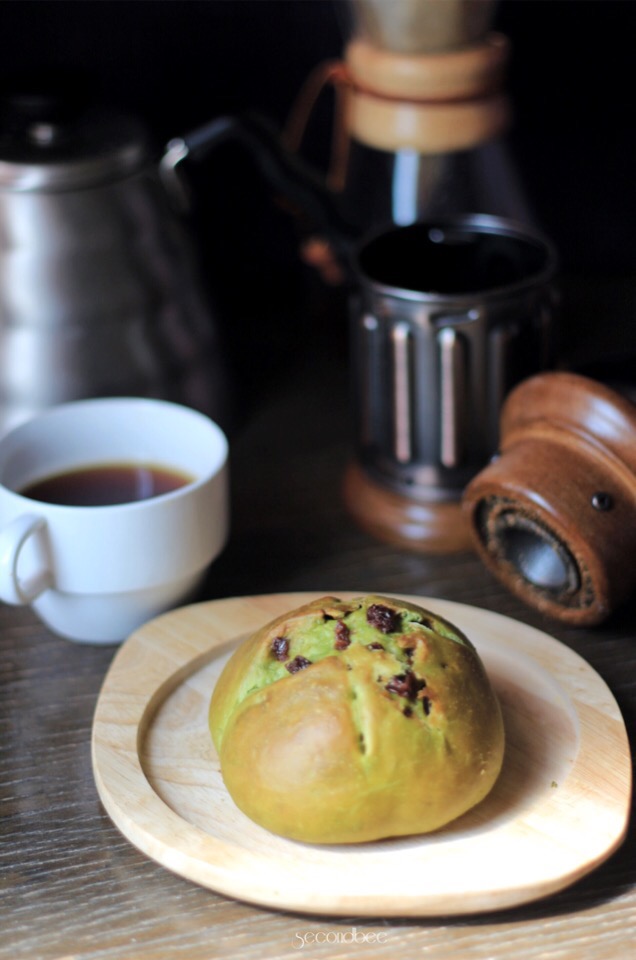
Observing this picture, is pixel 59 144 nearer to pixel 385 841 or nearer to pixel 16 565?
pixel 16 565

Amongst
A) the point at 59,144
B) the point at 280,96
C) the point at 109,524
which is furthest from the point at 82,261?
the point at 280,96

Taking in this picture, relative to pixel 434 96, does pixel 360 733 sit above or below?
below

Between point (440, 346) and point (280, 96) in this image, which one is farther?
point (280, 96)

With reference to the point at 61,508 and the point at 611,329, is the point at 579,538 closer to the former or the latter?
the point at 61,508

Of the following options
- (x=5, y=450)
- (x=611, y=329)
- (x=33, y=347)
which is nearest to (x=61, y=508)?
(x=5, y=450)

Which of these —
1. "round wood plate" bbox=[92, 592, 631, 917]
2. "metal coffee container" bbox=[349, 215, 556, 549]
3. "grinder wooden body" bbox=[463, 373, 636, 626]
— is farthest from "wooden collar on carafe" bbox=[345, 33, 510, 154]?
"round wood plate" bbox=[92, 592, 631, 917]

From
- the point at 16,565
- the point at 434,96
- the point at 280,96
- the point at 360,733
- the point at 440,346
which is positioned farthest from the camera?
the point at 280,96

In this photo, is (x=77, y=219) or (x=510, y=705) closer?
(x=510, y=705)

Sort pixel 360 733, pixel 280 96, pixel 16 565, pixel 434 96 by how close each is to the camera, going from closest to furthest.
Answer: pixel 360 733
pixel 16 565
pixel 434 96
pixel 280 96

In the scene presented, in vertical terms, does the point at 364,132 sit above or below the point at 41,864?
above
